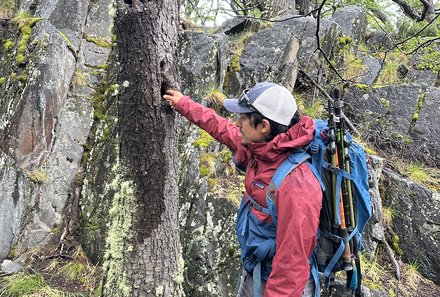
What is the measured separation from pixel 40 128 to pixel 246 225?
171 inches

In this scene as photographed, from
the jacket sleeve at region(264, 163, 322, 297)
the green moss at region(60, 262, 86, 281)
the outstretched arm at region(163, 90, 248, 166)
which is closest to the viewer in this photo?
the jacket sleeve at region(264, 163, 322, 297)

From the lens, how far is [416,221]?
6.21 meters

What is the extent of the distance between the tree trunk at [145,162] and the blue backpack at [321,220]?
693 mm

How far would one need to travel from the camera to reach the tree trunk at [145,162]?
8.53 feet

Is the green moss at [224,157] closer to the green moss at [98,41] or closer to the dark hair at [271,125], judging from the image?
the dark hair at [271,125]

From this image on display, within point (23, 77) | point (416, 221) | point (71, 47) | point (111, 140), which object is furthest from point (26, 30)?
point (416, 221)

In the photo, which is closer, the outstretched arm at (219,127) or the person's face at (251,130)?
the person's face at (251,130)

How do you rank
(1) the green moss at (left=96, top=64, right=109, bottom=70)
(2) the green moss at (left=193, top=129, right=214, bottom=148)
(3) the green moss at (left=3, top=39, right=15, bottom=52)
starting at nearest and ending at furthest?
(2) the green moss at (left=193, top=129, right=214, bottom=148)
(3) the green moss at (left=3, top=39, right=15, bottom=52)
(1) the green moss at (left=96, top=64, right=109, bottom=70)

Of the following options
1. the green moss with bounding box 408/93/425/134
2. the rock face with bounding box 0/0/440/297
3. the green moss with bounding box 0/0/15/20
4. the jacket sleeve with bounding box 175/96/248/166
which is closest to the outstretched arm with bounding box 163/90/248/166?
the jacket sleeve with bounding box 175/96/248/166

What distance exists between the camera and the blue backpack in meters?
2.53

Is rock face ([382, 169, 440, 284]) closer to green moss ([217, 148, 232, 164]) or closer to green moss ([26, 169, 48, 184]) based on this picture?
green moss ([217, 148, 232, 164])

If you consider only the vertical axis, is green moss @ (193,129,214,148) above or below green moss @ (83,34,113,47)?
below

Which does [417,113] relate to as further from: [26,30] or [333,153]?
[26,30]

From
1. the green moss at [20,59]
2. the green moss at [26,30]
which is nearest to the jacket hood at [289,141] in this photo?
the green moss at [20,59]
